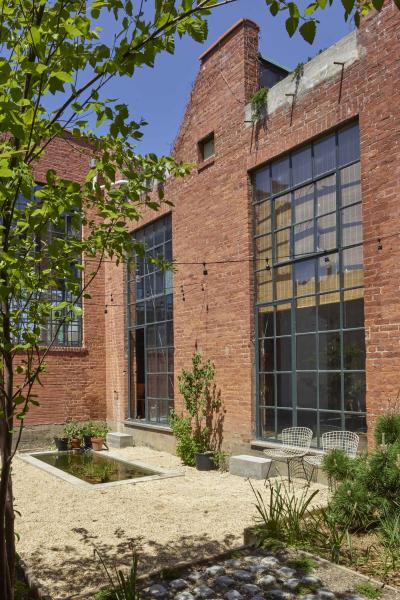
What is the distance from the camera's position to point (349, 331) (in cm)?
718

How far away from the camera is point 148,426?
11.4 meters

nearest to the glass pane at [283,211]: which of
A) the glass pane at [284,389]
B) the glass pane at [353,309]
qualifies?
the glass pane at [353,309]

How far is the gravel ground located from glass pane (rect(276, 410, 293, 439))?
94 centimetres

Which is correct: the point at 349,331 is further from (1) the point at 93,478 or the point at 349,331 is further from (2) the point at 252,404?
(1) the point at 93,478

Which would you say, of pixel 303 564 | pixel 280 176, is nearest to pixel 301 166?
pixel 280 176

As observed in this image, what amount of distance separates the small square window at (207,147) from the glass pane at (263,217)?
184 cm

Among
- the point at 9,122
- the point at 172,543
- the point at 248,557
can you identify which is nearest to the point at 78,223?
the point at 9,122

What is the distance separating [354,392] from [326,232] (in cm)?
223

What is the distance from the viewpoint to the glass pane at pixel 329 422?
286 inches

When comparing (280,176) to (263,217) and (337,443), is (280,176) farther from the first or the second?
(337,443)

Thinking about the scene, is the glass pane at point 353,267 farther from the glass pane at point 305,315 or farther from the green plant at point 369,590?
the green plant at point 369,590

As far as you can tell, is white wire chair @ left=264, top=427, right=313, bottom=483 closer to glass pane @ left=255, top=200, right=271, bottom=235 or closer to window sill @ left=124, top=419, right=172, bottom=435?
glass pane @ left=255, top=200, right=271, bottom=235

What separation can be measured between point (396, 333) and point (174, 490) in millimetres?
3670

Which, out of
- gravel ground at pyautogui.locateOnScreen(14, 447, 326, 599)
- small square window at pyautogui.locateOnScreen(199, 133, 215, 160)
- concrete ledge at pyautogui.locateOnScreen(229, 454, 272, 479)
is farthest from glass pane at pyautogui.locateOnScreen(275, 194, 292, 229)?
gravel ground at pyautogui.locateOnScreen(14, 447, 326, 599)
